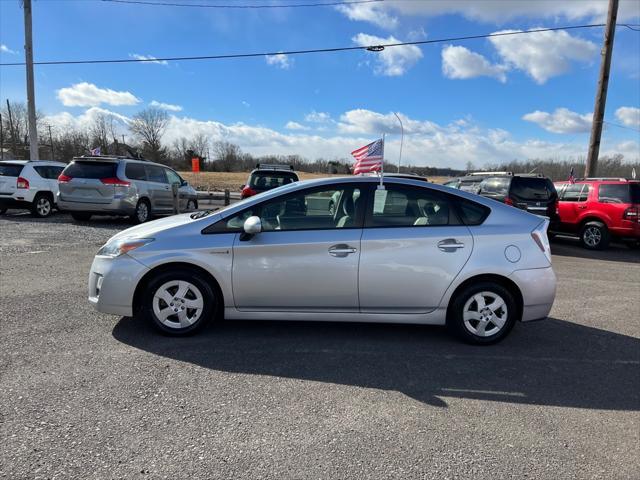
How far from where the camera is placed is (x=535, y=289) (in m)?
4.54

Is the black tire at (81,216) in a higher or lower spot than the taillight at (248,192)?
lower

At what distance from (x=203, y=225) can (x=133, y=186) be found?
30.0 ft

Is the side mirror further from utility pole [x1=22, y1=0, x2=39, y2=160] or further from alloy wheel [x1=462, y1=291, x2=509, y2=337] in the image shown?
utility pole [x1=22, y1=0, x2=39, y2=160]

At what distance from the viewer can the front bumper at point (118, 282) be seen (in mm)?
4422

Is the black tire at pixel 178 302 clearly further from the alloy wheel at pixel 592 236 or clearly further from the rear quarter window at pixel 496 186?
the alloy wheel at pixel 592 236

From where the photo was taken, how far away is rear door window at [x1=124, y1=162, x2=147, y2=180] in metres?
12.8

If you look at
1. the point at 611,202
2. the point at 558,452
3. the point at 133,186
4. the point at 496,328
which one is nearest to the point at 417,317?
A: the point at 496,328

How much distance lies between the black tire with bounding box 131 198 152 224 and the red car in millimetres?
11358

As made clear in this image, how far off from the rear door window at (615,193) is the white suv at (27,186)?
15.3 metres

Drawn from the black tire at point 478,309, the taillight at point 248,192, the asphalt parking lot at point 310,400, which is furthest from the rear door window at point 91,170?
the black tire at point 478,309

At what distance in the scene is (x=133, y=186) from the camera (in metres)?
12.7

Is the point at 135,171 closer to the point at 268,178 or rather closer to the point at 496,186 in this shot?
the point at 268,178

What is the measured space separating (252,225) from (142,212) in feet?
32.5

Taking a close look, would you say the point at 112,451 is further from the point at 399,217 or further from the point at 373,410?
the point at 399,217
